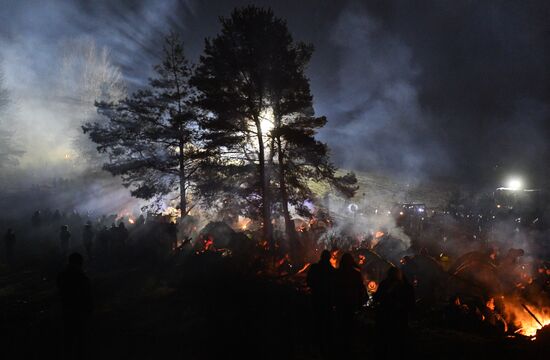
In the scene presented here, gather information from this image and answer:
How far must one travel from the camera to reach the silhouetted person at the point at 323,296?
6.93 meters

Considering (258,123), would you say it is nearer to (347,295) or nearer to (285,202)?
(285,202)

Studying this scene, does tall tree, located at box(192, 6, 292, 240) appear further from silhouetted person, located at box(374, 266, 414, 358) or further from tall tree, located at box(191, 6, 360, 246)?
silhouetted person, located at box(374, 266, 414, 358)

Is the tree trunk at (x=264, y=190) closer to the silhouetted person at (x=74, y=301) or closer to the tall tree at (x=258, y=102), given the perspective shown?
the tall tree at (x=258, y=102)

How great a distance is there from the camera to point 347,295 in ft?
22.4

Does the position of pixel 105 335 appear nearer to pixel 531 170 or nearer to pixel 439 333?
pixel 439 333


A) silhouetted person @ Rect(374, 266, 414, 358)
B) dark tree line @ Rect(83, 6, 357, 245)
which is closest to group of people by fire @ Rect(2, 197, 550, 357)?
silhouetted person @ Rect(374, 266, 414, 358)

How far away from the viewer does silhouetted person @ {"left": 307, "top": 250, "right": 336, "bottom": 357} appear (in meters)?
6.93

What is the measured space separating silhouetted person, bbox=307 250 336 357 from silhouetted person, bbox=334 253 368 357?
171mm

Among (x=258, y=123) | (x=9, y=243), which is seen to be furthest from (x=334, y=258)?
(x=9, y=243)

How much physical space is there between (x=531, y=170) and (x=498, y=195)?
2532cm

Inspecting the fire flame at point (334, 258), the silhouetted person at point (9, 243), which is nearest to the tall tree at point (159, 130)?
the silhouetted person at point (9, 243)

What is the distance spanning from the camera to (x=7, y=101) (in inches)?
1777

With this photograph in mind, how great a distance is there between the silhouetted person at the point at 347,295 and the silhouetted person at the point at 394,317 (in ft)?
3.34

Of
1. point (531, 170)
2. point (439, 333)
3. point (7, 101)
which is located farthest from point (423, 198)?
point (7, 101)
